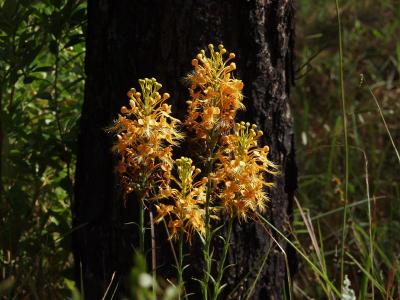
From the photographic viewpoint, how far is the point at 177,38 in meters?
2.75

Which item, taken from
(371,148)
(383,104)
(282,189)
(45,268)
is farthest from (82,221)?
(383,104)

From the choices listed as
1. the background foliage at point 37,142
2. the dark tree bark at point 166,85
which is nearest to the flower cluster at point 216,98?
the dark tree bark at point 166,85

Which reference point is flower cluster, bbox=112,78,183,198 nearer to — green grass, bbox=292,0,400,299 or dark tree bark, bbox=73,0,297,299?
dark tree bark, bbox=73,0,297,299

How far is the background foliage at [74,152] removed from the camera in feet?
9.68

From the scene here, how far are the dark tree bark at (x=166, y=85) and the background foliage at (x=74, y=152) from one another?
7.7 inches

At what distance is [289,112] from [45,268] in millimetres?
1219

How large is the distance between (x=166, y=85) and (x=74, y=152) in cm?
60

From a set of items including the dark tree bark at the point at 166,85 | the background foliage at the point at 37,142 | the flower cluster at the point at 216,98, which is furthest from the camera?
the background foliage at the point at 37,142

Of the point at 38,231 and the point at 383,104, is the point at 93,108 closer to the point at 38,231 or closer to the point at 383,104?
the point at 38,231

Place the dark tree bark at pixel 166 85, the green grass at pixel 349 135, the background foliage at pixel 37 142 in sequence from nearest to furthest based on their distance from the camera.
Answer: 1. the dark tree bark at pixel 166 85
2. the background foliage at pixel 37 142
3. the green grass at pixel 349 135

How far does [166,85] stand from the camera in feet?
9.09

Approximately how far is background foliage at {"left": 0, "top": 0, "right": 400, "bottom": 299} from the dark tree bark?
19 cm

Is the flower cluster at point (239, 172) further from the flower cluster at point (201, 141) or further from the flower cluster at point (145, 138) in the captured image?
the flower cluster at point (145, 138)

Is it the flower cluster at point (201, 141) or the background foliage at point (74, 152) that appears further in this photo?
the background foliage at point (74, 152)
